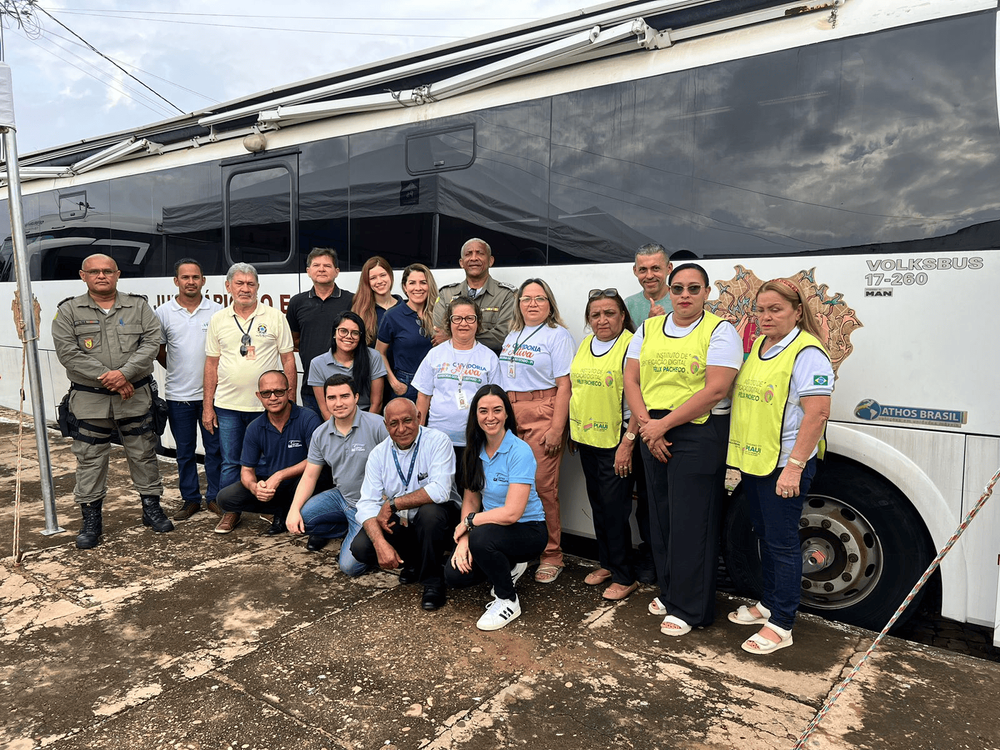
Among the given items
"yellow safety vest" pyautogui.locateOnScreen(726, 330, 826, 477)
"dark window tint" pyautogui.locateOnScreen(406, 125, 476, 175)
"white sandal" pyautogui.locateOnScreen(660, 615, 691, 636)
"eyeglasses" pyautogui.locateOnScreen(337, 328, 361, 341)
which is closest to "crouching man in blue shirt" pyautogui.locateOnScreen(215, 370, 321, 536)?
"eyeglasses" pyautogui.locateOnScreen(337, 328, 361, 341)

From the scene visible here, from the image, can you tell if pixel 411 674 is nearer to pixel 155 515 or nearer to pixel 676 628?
pixel 676 628

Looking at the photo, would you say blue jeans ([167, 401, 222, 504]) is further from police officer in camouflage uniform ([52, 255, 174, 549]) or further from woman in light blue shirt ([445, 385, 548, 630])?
woman in light blue shirt ([445, 385, 548, 630])

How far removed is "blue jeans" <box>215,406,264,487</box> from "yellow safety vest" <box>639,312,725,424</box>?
3073 millimetres

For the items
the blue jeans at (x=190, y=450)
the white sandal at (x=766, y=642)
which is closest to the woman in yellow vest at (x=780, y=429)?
the white sandal at (x=766, y=642)

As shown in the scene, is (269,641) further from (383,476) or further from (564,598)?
(564,598)

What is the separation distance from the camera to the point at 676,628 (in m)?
3.51

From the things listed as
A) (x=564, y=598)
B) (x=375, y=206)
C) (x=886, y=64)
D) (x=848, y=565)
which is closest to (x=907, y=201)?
(x=886, y=64)

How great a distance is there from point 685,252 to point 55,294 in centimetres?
818

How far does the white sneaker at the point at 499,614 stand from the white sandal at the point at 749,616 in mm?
1120

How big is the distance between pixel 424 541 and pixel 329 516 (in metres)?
1.00

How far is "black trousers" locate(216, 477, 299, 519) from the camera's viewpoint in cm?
490

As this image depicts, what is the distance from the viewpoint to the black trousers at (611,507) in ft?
12.7

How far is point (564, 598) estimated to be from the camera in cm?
398

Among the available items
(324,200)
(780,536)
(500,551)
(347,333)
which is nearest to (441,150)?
(324,200)
